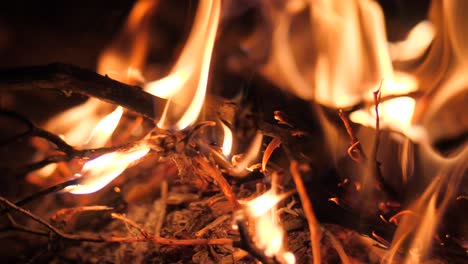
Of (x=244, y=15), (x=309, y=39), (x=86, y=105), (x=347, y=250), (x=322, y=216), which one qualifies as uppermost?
(x=244, y=15)

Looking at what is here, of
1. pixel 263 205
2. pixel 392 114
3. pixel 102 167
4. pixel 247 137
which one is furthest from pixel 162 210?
pixel 392 114

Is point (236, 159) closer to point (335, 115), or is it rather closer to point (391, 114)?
point (335, 115)

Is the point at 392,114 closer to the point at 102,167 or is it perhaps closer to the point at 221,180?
the point at 221,180

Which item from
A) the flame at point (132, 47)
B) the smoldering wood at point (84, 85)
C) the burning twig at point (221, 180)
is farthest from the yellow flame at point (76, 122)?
the burning twig at point (221, 180)

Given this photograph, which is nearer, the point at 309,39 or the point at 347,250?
the point at 347,250

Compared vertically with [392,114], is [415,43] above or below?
above

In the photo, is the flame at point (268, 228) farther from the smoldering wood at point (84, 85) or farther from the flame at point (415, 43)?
the flame at point (415, 43)

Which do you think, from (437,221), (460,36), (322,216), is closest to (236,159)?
(322,216)
